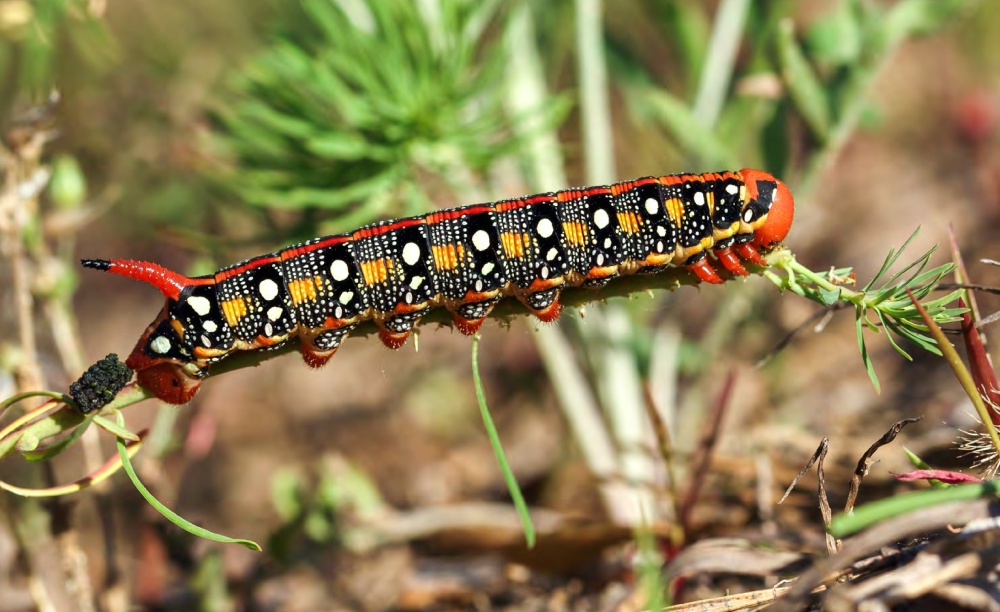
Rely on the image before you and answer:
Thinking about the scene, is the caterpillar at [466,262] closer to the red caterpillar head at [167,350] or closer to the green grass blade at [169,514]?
the red caterpillar head at [167,350]

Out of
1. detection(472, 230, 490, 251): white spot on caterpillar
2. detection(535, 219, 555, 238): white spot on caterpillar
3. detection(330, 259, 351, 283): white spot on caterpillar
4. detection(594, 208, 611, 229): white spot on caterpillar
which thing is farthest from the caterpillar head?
detection(330, 259, 351, 283): white spot on caterpillar

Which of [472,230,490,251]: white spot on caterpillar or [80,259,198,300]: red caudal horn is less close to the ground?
[80,259,198,300]: red caudal horn

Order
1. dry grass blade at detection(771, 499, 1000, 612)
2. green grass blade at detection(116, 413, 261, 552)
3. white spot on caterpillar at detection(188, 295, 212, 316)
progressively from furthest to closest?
white spot on caterpillar at detection(188, 295, 212, 316) < green grass blade at detection(116, 413, 261, 552) < dry grass blade at detection(771, 499, 1000, 612)

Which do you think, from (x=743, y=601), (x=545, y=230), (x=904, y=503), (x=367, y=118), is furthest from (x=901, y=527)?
(x=367, y=118)

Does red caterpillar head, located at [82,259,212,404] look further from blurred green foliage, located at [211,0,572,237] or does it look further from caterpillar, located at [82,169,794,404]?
blurred green foliage, located at [211,0,572,237]

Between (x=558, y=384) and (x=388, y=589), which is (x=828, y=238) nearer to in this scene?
(x=558, y=384)

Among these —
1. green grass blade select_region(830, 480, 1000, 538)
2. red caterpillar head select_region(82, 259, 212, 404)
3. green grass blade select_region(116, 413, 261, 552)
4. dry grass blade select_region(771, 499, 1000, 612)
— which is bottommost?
dry grass blade select_region(771, 499, 1000, 612)

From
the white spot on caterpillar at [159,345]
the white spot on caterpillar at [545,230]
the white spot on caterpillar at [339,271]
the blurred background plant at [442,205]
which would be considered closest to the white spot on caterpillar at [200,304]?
the white spot on caterpillar at [159,345]
